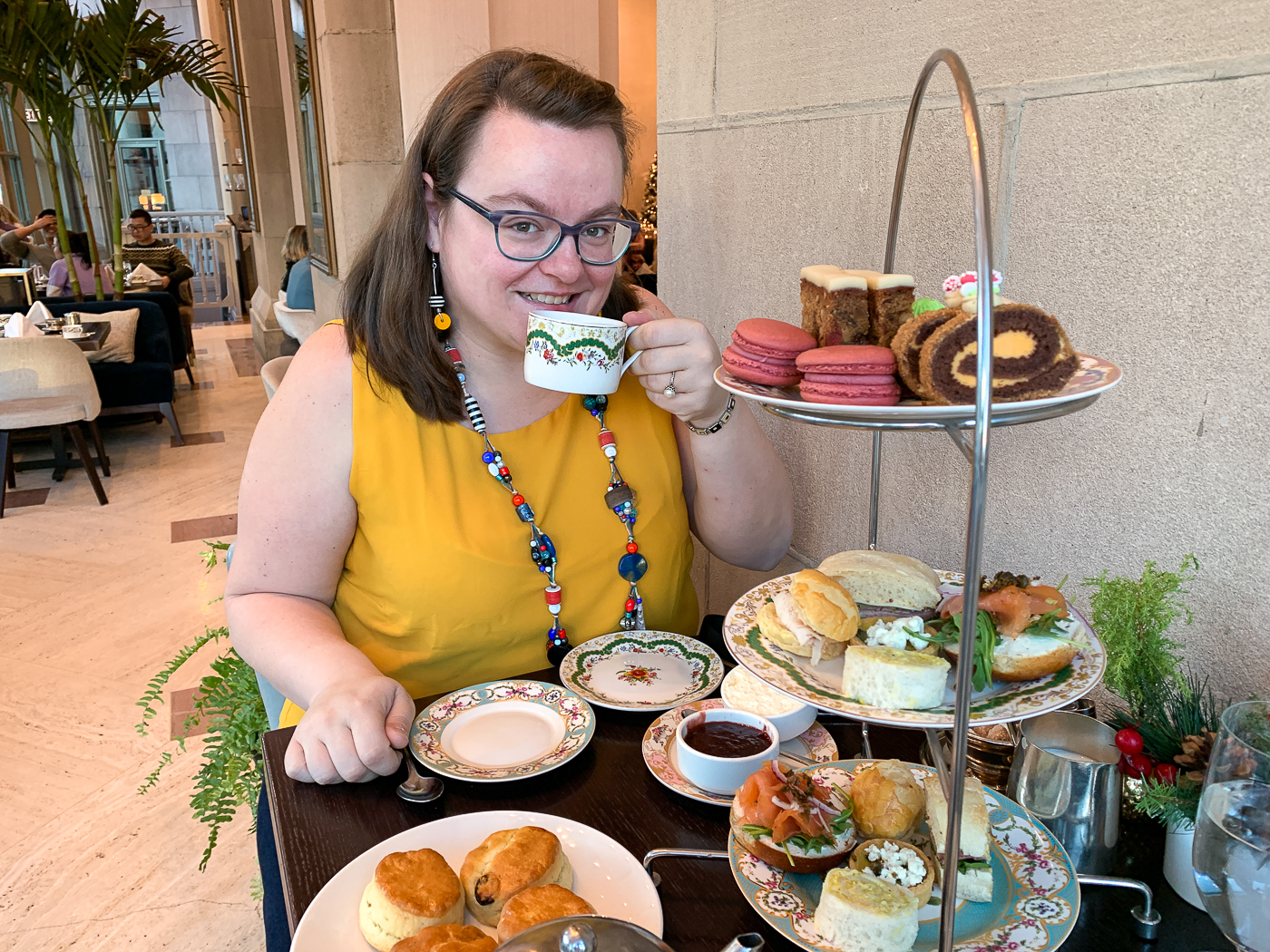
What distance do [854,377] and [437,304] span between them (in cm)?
94

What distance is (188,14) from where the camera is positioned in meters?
14.6

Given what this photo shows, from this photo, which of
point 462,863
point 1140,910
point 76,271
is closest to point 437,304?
point 462,863

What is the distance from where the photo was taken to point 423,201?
1414 millimetres

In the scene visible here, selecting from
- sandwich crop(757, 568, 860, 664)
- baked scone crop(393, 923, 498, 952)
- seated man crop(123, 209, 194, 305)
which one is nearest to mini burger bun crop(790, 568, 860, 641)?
sandwich crop(757, 568, 860, 664)

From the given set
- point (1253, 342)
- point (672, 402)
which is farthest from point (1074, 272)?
point (672, 402)

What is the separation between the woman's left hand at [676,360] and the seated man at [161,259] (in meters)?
8.16

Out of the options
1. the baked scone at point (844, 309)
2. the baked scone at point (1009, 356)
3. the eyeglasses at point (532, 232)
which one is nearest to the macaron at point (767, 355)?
the baked scone at point (844, 309)

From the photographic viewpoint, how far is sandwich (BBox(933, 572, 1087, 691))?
27.5 inches

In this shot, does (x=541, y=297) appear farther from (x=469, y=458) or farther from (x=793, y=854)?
(x=793, y=854)

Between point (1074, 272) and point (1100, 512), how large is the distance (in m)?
0.28

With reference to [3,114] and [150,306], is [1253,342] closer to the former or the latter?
[150,306]

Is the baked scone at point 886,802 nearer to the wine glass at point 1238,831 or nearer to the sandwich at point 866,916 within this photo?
the sandwich at point 866,916

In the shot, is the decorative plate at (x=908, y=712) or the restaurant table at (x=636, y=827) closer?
the decorative plate at (x=908, y=712)

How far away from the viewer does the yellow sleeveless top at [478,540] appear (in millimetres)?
1359
